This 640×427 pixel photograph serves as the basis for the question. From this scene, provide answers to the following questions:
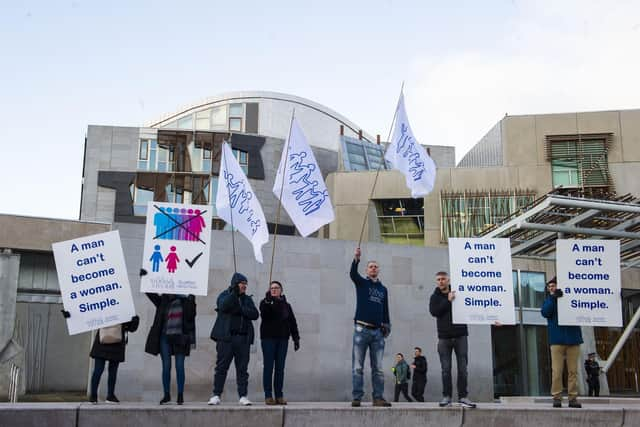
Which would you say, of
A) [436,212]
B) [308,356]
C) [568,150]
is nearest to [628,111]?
[568,150]

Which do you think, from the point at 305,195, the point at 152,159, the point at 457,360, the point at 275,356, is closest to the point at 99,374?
the point at 275,356

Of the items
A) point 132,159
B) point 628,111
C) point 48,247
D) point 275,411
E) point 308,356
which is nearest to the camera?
point 275,411

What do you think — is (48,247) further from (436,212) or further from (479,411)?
(479,411)

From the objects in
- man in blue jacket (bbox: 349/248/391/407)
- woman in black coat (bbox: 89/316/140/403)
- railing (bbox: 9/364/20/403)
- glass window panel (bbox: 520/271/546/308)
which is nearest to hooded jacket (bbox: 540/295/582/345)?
man in blue jacket (bbox: 349/248/391/407)

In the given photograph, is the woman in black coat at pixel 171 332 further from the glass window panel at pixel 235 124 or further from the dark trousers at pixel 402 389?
the glass window panel at pixel 235 124

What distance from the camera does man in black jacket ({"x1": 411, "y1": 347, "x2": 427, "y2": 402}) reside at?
64.3 ft

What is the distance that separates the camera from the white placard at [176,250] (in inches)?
419

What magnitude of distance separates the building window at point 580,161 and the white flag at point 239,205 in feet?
81.3

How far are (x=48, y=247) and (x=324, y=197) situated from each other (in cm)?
1880

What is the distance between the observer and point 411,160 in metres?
13.1

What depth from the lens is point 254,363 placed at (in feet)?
59.8

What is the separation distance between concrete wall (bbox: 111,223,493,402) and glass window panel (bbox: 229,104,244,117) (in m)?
41.9

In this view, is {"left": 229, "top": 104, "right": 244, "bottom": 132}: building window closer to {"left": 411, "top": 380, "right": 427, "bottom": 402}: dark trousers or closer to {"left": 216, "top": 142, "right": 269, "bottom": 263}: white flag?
{"left": 411, "top": 380, "right": 427, "bottom": 402}: dark trousers

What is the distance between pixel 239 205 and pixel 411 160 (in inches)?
130
